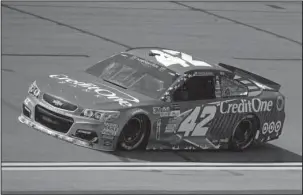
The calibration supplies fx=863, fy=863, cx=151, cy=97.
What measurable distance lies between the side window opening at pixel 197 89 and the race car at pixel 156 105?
0.6 inches

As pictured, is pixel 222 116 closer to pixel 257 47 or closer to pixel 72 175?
pixel 72 175

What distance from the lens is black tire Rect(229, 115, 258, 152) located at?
12812 millimetres

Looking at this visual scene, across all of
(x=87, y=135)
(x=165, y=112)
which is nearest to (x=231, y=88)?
(x=165, y=112)

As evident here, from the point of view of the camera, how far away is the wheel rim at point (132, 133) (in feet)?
38.7

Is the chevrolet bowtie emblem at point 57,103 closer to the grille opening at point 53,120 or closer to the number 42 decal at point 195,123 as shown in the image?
the grille opening at point 53,120

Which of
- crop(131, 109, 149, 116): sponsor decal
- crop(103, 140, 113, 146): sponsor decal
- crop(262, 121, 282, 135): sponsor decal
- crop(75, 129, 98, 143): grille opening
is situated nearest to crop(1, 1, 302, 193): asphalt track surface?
crop(262, 121, 282, 135): sponsor decal

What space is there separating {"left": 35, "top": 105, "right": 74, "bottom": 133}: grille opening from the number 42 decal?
1.62 meters

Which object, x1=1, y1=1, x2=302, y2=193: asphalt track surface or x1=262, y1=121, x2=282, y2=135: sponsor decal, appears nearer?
x1=262, y1=121, x2=282, y2=135: sponsor decal

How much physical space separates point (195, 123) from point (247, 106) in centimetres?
94

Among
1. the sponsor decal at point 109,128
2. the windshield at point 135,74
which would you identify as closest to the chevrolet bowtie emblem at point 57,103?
the sponsor decal at point 109,128

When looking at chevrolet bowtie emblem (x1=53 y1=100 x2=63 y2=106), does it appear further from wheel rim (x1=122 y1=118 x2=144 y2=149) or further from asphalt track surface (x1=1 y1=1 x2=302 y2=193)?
asphalt track surface (x1=1 y1=1 x2=302 y2=193)

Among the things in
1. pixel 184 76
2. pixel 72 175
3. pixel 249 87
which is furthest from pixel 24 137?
pixel 249 87

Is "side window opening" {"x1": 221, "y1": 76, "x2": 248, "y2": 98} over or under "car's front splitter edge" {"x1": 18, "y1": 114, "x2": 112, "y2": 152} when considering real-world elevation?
over

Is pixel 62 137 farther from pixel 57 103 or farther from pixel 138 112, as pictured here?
pixel 138 112
